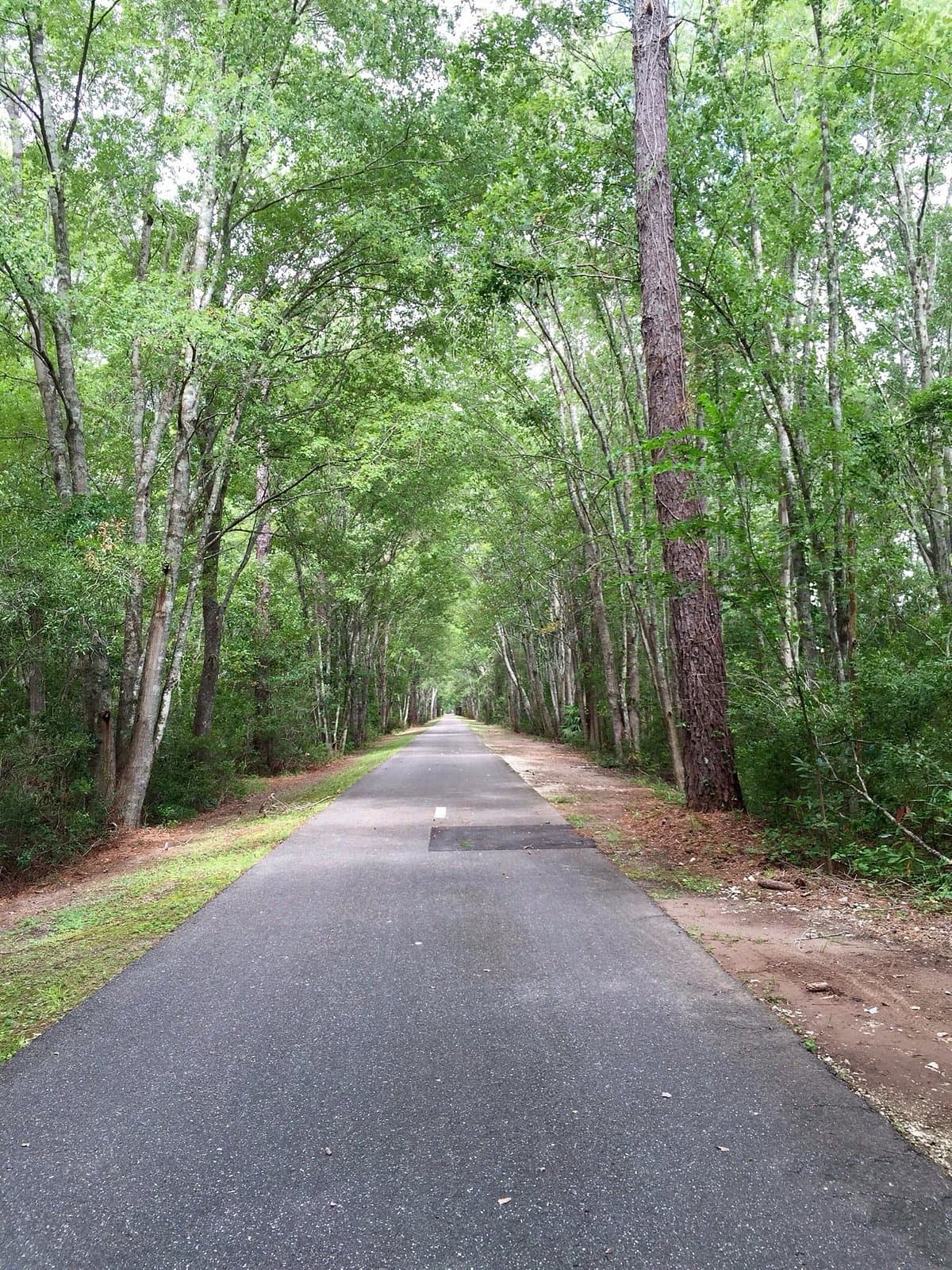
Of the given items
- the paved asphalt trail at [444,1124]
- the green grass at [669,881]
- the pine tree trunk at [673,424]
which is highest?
the pine tree trunk at [673,424]

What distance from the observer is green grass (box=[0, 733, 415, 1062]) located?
3.86 meters

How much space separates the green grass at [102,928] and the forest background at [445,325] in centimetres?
170

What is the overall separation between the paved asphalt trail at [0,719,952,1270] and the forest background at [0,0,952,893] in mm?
3488

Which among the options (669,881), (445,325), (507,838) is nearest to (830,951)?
(669,881)

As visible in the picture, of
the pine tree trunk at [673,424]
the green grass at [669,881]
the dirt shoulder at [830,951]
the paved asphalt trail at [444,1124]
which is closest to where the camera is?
the paved asphalt trail at [444,1124]

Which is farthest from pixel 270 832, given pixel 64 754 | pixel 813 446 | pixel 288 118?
pixel 288 118

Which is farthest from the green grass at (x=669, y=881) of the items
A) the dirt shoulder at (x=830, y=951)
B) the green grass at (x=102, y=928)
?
the green grass at (x=102, y=928)

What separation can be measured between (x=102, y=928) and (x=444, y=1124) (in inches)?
156

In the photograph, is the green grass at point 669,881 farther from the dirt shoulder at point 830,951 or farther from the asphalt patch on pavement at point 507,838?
the asphalt patch on pavement at point 507,838

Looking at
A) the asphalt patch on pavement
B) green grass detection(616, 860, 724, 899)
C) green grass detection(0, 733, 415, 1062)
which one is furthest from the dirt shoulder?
green grass detection(0, 733, 415, 1062)

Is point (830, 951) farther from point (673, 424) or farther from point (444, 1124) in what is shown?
point (673, 424)

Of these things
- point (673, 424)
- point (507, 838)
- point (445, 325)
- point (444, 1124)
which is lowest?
point (507, 838)

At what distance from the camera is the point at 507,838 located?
324 inches

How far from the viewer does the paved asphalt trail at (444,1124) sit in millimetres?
1992
